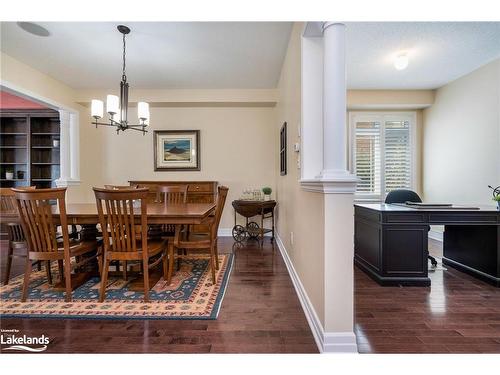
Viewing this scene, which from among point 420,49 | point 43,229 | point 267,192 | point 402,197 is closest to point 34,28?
point 43,229

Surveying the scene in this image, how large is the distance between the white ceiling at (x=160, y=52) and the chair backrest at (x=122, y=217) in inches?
70.9

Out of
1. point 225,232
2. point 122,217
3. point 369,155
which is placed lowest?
point 225,232

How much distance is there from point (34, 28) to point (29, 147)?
272 centimetres

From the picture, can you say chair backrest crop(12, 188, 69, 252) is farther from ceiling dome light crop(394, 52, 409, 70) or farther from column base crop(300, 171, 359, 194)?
ceiling dome light crop(394, 52, 409, 70)

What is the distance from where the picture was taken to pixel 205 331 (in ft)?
5.32

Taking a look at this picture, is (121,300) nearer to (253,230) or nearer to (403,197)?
(253,230)

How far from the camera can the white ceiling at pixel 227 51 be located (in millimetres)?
2518

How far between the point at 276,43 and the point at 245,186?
2.46m

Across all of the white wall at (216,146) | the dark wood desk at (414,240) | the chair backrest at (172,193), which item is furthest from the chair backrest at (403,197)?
the chair backrest at (172,193)

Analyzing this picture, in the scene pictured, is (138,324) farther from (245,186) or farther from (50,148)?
(50,148)

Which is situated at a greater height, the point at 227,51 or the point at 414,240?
the point at 227,51

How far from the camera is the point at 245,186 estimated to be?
15.0ft
